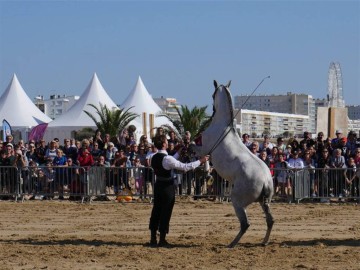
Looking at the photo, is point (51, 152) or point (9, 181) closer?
point (9, 181)

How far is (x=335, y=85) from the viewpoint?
128ft

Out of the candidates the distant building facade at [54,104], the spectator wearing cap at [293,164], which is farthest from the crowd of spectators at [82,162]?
the distant building facade at [54,104]

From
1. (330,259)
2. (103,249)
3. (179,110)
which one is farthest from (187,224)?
(179,110)

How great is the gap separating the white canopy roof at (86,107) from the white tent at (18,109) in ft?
7.07

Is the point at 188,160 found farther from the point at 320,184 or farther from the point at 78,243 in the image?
the point at 78,243

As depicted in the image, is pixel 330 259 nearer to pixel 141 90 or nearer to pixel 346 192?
pixel 346 192

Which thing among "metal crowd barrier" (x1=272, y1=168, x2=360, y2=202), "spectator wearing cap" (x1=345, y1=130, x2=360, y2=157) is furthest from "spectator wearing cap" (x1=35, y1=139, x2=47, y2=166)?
"spectator wearing cap" (x1=345, y1=130, x2=360, y2=157)

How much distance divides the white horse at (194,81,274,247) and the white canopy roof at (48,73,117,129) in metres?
27.7

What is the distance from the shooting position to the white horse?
12836 mm

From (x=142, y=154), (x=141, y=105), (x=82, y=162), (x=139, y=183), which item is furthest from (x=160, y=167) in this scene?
(x=141, y=105)

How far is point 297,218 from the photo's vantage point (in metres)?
17.9

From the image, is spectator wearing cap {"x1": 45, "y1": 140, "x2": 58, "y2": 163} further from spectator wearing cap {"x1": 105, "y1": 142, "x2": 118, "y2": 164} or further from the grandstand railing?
spectator wearing cap {"x1": 105, "y1": 142, "x2": 118, "y2": 164}

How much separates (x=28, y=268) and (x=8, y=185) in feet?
39.9

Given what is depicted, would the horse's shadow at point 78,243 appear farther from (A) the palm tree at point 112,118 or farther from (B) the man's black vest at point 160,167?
(A) the palm tree at point 112,118
